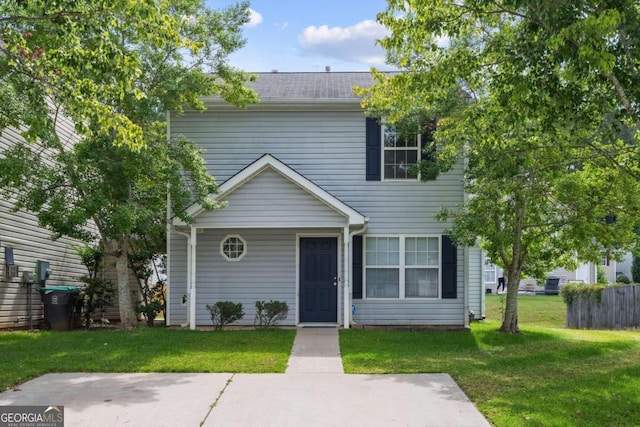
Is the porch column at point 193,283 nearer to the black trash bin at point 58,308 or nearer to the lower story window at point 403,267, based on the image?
the black trash bin at point 58,308

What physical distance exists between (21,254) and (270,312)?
5.73 metres

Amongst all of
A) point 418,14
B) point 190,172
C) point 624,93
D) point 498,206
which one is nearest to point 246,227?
point 190,172

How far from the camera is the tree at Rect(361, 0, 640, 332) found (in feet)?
21.9

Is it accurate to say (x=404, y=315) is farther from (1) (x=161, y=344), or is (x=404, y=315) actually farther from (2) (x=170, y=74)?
(2) (x=170, y=74)

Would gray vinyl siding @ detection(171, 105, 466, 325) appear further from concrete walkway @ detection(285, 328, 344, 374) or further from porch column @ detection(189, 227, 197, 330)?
concrete walkway @ detection(285, 328, 344, 374)

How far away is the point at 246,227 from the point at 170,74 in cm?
344

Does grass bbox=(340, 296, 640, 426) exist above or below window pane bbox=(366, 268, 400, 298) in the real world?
below

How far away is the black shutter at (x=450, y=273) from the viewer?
552 inches

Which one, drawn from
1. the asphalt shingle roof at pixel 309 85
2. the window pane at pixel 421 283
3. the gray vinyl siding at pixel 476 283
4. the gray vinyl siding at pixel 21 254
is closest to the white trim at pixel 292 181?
the asphalt shingle roof at pixel 309 85

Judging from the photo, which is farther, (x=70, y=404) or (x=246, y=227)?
(x=246, y=227)

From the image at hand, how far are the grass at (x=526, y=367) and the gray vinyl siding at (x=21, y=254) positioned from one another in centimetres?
718

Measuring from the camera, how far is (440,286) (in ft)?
46.1

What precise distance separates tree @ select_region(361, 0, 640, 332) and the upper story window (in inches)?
43.0

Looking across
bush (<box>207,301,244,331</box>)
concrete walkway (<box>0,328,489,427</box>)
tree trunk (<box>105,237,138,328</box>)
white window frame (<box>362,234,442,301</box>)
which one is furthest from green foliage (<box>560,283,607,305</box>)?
tree trunk (<box>105,237,138,328</box>)
